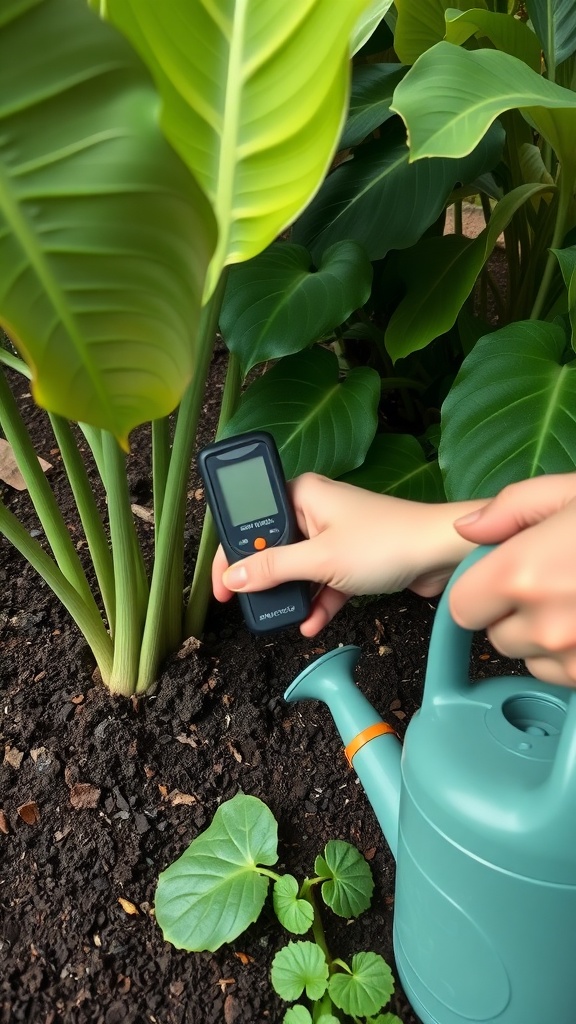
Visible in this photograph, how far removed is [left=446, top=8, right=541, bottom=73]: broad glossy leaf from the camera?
737mm

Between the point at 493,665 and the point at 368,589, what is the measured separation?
0.37 metres

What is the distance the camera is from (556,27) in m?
0.95

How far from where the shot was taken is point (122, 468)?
2.13ft

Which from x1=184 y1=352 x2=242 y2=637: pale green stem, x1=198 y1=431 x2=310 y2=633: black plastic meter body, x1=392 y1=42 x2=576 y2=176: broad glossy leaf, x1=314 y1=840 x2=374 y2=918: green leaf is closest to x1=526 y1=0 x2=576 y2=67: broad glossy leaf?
x1=392 y1=42 x2=576 y2=176: broad glossy leaf

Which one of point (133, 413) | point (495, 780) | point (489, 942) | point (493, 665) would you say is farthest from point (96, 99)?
point (493, 665)

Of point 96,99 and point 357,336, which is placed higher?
point 96,99

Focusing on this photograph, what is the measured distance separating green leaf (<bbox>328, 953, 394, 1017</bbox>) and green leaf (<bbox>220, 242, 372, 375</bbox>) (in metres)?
0.54

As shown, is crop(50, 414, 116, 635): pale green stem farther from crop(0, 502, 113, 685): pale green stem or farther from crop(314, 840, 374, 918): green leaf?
crop(314, 840, 374, 918): green leaf

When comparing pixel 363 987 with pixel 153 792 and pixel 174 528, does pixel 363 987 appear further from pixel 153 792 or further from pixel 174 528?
pixel 174 528

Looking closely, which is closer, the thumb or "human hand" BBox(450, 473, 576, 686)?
"human hand" BBox(450, 473, 576, 686)

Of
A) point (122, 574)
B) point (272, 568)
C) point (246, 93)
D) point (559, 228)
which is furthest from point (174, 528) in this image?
point (559, 228)

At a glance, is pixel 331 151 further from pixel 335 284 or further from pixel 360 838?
pixel 360 838

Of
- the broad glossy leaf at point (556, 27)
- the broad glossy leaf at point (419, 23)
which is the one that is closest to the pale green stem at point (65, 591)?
the broad glossy leaf at point (419, 23)

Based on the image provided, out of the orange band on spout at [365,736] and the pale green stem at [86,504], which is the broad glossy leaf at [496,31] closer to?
the pale green stem at [86,504]
